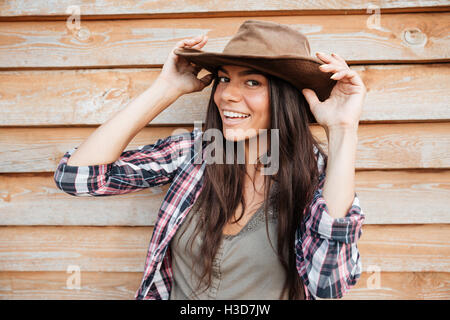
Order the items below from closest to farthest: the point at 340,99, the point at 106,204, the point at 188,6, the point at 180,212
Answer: the point at 340,99, the point at 180,212, the point at 188,6, the point at 106,204

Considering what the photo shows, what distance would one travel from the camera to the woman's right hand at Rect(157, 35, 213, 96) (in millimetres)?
1275

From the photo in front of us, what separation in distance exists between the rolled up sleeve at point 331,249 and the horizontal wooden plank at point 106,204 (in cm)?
57

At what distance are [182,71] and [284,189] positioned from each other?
2.19 feet

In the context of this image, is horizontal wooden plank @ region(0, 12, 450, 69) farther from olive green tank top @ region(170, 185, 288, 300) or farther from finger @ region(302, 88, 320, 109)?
olive green tank top @ region(170, 185, 288, 300)

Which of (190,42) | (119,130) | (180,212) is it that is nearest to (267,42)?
(190,42)

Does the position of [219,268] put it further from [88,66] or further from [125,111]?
[88,66]

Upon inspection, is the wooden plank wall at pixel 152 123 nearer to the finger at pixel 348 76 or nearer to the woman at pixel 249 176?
the woman at pixel 249 176

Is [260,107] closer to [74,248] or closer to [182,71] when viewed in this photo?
[182,71]

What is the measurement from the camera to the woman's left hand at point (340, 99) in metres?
1.09

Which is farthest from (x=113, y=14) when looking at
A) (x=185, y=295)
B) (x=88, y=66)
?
(x=185, y=295)

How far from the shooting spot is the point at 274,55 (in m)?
1.07

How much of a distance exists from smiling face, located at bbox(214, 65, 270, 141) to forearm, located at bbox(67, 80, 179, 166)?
254mm

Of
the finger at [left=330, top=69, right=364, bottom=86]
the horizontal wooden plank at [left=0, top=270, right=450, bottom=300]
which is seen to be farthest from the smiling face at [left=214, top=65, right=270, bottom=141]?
the horizontal wooden plank at [left=0, top=270, right=450, bottom=300]

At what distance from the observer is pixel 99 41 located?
1531mm
